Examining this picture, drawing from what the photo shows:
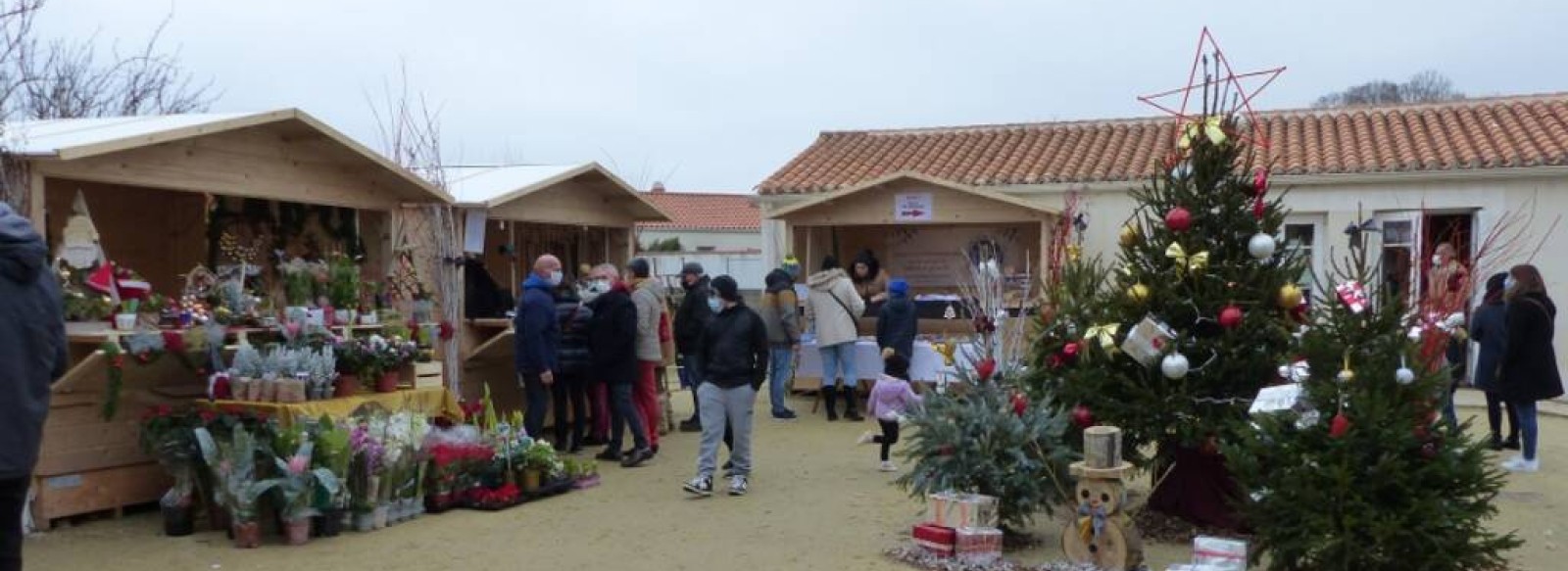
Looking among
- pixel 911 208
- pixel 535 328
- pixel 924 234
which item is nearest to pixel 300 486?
pixel 535 328

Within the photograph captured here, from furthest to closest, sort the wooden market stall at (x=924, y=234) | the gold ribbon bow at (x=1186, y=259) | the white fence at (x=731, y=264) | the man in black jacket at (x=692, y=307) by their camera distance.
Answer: the white fence at (x=731, y=264) → the wooden market stall at (x=924, y=234) → the man in black jacket at (x=692, y=307) → the gold ribbon bow at (x=1186, y=259)

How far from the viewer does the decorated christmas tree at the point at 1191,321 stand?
673cm

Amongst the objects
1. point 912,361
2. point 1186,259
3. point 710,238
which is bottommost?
point 912,361

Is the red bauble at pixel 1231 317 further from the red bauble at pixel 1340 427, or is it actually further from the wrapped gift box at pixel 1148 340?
the red bauble at pixel 1340 427

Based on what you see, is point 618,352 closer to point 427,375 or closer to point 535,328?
point 535,328

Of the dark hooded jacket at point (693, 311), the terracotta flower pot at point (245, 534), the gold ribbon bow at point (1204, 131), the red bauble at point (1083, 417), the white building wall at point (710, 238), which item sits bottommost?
the terracotta flower pot at point (245, 534)

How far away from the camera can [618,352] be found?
31.3ft

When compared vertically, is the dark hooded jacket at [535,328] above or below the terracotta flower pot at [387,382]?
above

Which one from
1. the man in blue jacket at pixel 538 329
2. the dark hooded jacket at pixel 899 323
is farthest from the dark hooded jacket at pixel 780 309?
the man in blue jacket at pixel 538 329

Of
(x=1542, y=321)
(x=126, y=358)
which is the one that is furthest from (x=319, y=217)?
(x=1542, y=321)

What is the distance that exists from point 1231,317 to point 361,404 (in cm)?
528

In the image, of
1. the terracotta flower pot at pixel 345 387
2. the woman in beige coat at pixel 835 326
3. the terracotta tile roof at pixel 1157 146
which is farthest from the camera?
the terracotta tile roof at pixel 1157 146

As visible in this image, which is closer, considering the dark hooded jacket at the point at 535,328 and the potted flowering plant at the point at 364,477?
the potted flowering plant at the point at 364,477

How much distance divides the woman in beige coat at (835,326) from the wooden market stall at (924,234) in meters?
0.39
